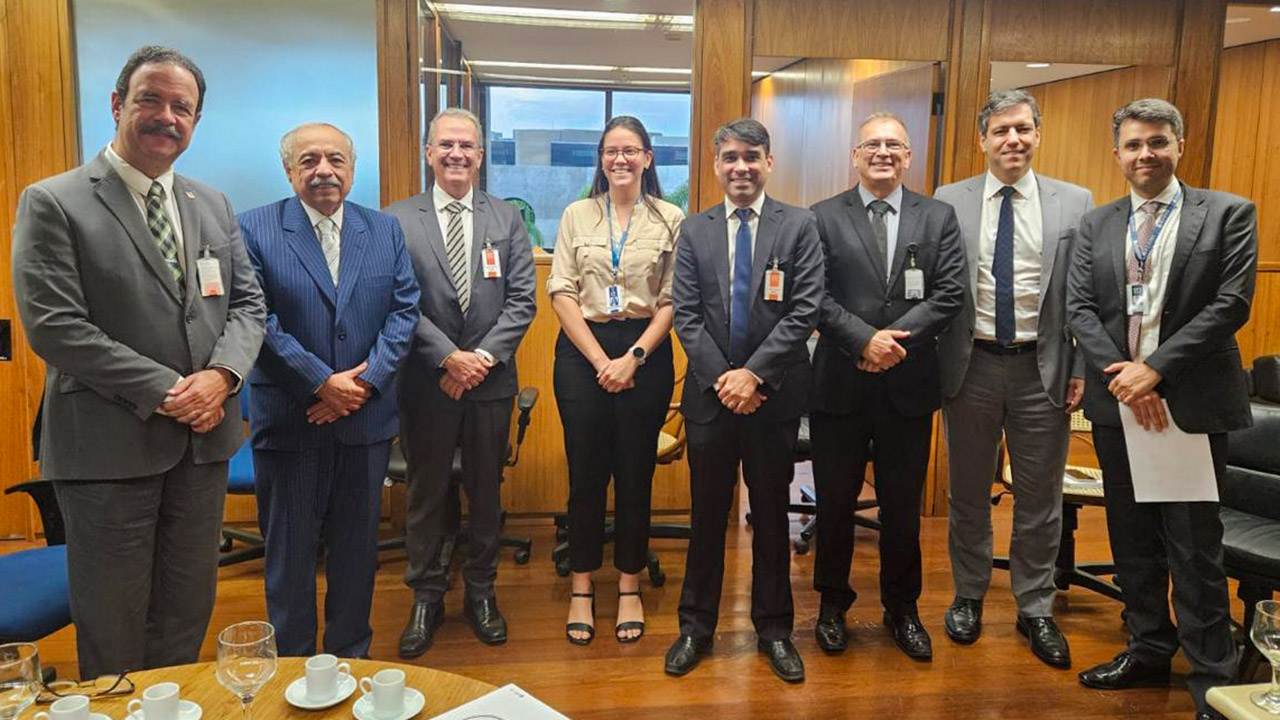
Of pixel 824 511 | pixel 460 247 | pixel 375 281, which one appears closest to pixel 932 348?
pixel 824 511

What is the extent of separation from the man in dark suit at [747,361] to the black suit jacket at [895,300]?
0.14m

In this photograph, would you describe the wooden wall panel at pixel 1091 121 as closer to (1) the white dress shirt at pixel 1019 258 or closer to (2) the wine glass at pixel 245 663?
(1) the white dress shirt at pixel 1019 258

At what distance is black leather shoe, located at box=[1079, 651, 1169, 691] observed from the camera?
2686mm

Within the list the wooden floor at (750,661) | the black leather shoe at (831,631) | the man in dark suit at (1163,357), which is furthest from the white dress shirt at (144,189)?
the man in dark suit at (1163,357)

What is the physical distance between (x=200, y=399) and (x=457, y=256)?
42.4 inches

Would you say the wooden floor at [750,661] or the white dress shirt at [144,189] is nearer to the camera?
the white dress shirt at [144,189]

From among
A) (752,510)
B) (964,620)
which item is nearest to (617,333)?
(752,510)

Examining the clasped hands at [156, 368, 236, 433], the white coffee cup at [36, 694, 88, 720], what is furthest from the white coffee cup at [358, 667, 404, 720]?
the clasped hands at [156, 368, 236, 433]

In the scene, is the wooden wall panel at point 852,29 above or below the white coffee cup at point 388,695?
above

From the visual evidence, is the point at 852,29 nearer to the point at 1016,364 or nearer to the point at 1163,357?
the point at 1016,364

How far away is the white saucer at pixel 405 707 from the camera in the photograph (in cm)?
132

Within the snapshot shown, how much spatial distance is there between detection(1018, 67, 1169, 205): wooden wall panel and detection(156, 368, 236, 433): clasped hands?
3819 millimetres

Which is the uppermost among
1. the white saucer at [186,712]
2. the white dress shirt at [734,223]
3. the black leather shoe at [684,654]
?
the white dress shirt at [734,223]

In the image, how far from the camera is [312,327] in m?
2.49
